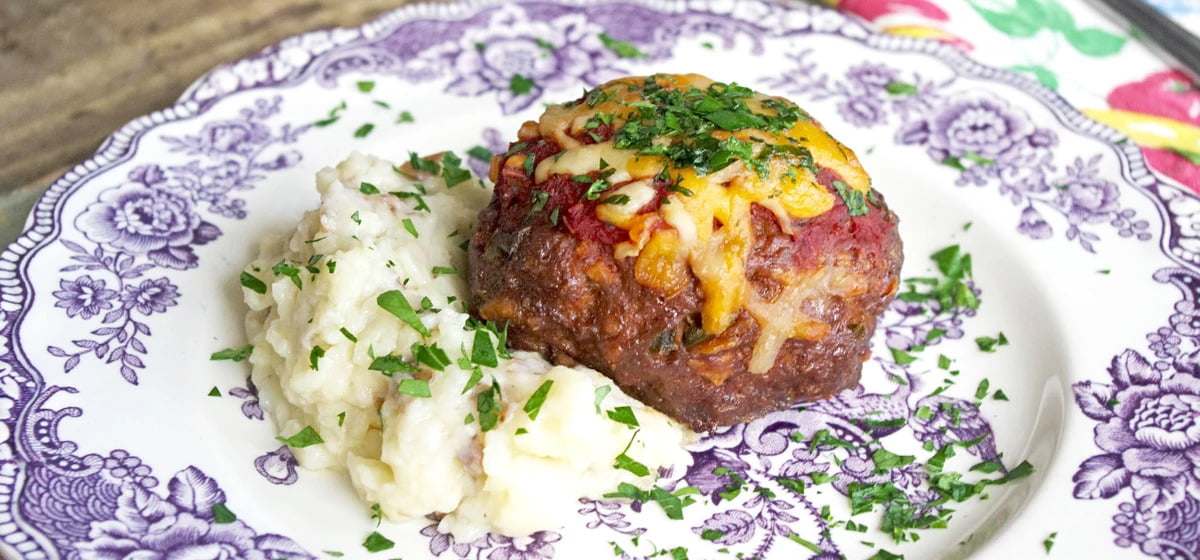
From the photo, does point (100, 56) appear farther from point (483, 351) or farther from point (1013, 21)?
point (1013, 21)

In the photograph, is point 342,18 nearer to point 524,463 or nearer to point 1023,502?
point 524,463

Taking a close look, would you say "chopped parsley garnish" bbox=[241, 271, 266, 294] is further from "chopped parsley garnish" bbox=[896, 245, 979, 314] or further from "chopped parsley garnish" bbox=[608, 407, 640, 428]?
"chopped parsley garnish" bbox=[896, 245, 979, 314]

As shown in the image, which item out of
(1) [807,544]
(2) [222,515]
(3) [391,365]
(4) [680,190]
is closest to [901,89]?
(4) [680,190]

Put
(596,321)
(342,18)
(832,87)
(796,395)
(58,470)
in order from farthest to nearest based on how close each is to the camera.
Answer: (342,18), (832,87), (796,395), (596,321), (58,470)

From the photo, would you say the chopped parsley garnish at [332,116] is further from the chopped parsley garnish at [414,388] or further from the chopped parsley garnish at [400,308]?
the chopped parsley garnish at [414,388]

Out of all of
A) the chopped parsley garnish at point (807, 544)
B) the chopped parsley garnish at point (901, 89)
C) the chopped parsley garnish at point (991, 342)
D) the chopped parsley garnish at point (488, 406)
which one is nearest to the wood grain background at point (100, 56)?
the chopped parsley garnish at point (488, 406)

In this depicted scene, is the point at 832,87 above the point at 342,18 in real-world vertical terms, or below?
below

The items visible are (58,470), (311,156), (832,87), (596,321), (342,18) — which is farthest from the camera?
(342,18)

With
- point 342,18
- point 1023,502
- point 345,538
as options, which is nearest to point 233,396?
point 345,538

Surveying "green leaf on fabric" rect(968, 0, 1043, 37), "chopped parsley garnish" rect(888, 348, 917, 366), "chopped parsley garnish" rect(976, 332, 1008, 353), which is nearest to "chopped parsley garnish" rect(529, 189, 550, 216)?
"chopped parsley garnish" rect(888, 348, 917, 366)
